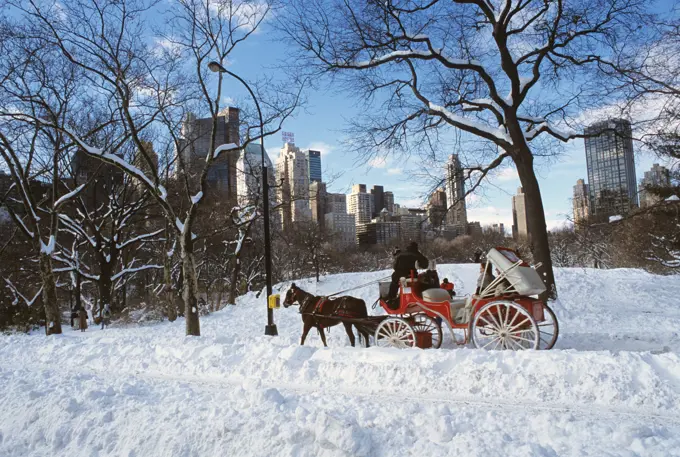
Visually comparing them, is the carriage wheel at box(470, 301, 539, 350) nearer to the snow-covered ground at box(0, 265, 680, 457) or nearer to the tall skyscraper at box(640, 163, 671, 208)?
the snow-covered ground at box(0, 265, 680, 457)

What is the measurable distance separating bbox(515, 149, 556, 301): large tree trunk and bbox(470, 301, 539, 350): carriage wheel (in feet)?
22.5

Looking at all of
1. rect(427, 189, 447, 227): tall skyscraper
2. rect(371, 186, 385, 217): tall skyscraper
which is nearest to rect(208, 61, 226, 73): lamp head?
rect(427, 189, 447, 227): tall skyscraper

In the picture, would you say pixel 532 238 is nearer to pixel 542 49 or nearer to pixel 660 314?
pixel 660 314

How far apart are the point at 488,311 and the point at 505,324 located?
34 centimetres

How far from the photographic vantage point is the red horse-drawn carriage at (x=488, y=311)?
714 centimetres

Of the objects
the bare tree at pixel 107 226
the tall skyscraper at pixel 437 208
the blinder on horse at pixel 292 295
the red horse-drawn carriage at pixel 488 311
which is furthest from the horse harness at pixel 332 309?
the bare tree at pixel 107 226

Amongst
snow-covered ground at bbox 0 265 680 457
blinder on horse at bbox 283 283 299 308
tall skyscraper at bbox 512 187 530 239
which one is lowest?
snow-covered ground at bbox 0 265 680 457

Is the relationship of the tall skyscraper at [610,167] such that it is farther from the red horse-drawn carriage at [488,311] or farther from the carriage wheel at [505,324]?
the carriage wheel at [505,324]

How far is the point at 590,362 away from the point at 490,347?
2101mm

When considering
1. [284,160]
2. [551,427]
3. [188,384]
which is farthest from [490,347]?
[284,160]

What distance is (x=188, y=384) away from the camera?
22.5 feet

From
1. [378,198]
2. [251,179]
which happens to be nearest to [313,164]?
[251,179]

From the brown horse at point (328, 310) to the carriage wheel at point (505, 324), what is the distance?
2486mm

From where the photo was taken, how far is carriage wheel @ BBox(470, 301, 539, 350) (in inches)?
277
